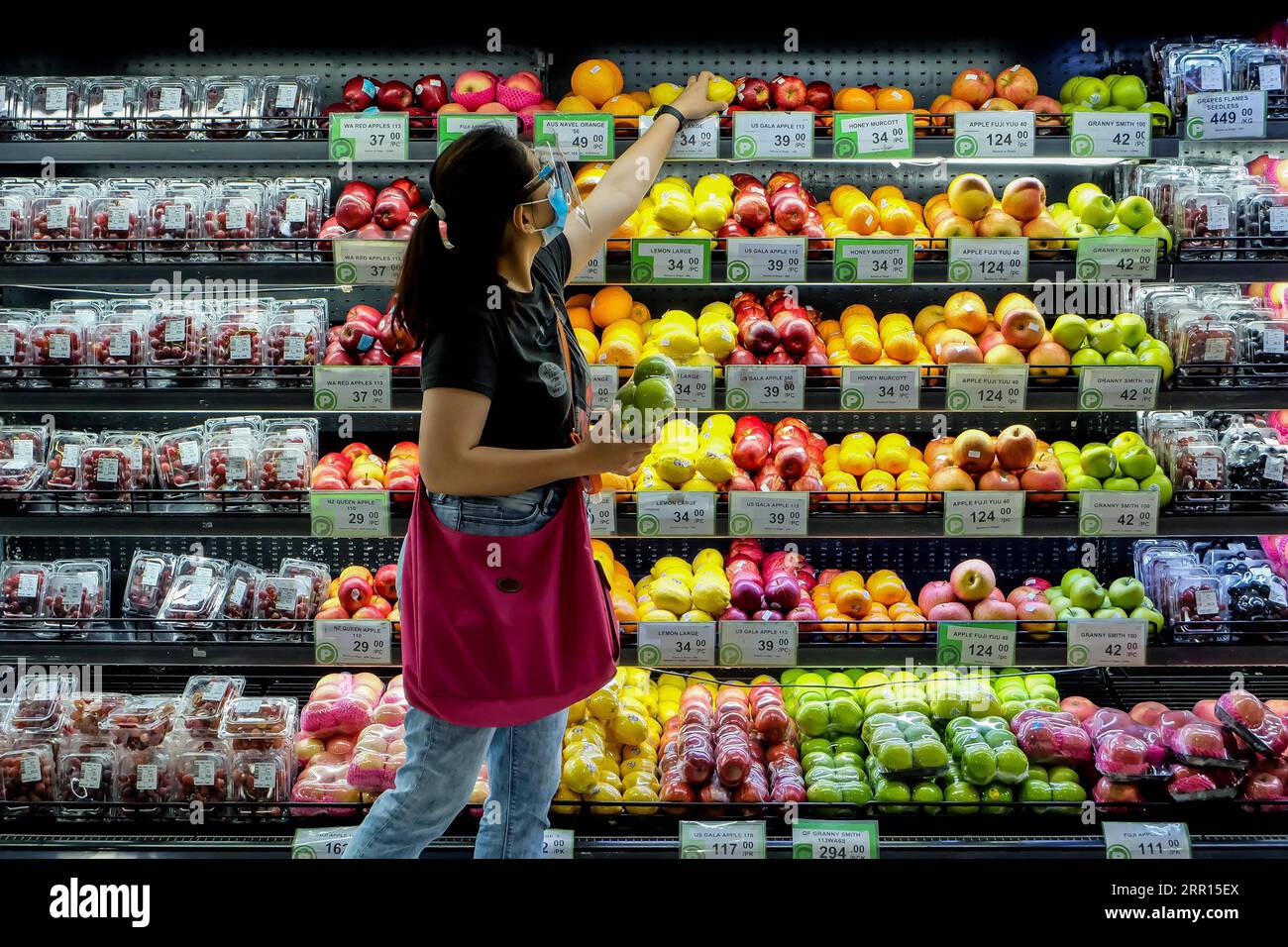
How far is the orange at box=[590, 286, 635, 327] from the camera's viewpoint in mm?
3006

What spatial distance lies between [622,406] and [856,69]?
5.44ft

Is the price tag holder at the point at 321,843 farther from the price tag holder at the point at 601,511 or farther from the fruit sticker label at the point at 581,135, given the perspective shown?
the fruit sticker label at the point at 581,135

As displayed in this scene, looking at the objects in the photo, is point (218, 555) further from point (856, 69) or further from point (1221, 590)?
point (1221, 590)

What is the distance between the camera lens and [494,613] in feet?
6.54

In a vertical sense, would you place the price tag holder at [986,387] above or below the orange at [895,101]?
below

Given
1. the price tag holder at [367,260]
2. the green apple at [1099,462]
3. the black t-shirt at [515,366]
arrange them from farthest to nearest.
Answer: the green apple at [1099,462] → the price tag holder at [367,260] → the black t-shirt at [515,366]

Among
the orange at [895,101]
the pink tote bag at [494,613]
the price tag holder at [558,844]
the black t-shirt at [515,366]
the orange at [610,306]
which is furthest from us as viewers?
the orange at [610,306]

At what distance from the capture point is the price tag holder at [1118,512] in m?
2.65

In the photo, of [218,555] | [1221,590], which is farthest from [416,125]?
[1221,590]

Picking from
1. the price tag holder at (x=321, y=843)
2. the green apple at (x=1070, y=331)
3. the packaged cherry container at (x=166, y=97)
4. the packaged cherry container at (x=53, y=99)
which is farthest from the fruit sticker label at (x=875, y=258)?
the packaged cherry container at (x=53, y=99)

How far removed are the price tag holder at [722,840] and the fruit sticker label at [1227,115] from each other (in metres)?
1.94

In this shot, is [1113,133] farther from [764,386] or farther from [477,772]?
[477,772]
